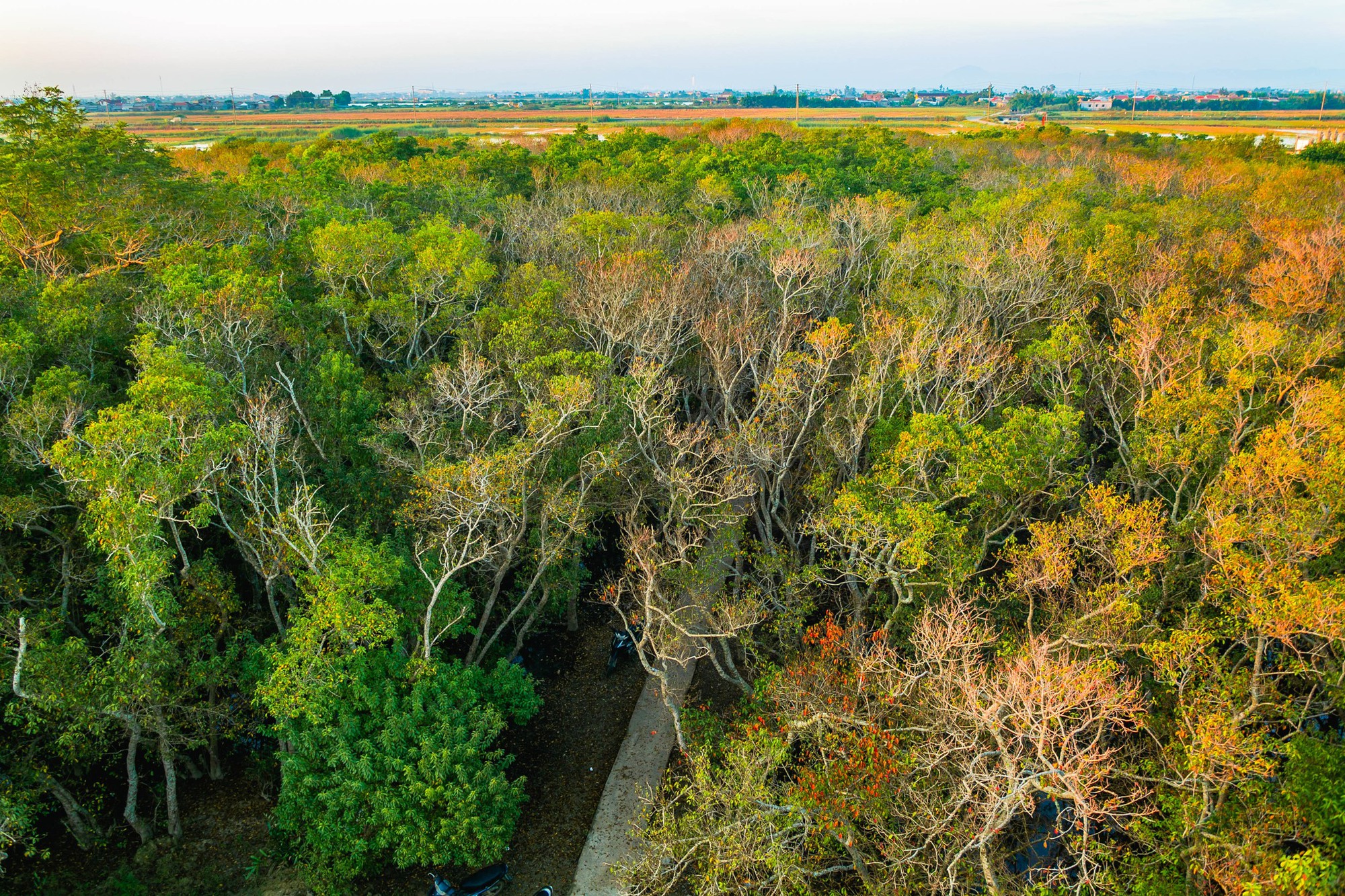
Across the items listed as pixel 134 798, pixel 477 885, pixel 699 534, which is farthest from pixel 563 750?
pixel 134 798

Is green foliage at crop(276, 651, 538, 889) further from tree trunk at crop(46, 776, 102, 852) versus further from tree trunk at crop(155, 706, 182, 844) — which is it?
tree trunk at crop(46, 776, 102, 852)

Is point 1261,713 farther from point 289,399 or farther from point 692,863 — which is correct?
point 289,399

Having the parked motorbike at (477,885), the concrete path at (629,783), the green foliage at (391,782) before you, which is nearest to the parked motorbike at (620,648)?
the concrete path at (629,783)

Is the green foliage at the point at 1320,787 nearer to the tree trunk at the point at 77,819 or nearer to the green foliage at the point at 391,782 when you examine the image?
the green foliage at the point at 391,782

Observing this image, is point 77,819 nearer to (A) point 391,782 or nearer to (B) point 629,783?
(A) point 391,782

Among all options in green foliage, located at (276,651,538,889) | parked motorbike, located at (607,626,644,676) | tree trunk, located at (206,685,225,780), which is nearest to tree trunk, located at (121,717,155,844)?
tree trunk, located at (206,685,225,780)

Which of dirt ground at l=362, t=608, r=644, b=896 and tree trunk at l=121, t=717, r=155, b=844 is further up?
tree trunk at l=121, t=717, r=155, b=844
